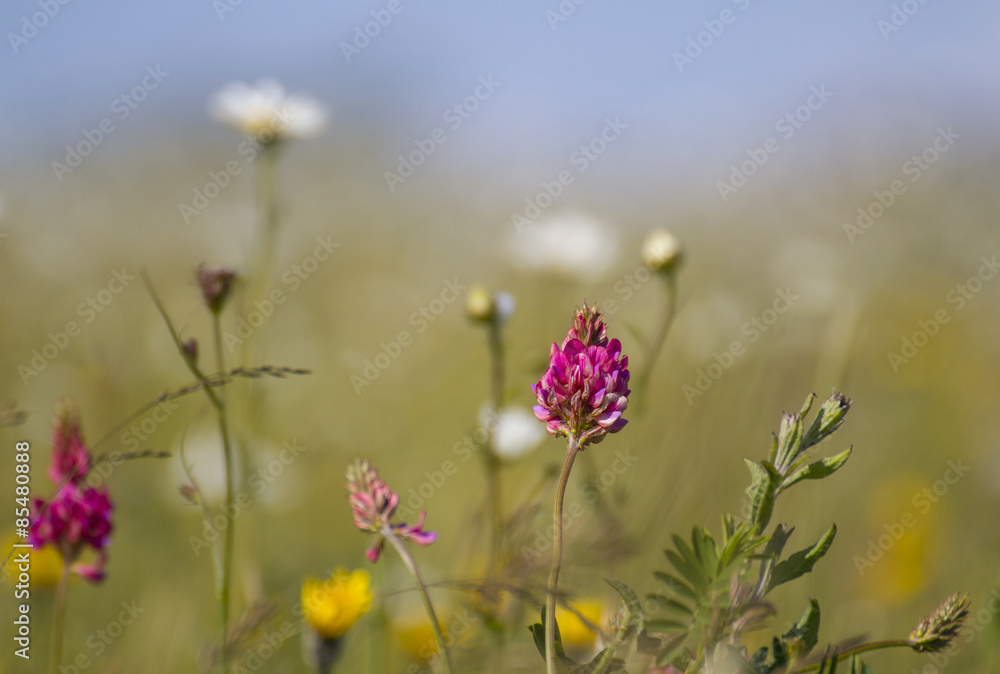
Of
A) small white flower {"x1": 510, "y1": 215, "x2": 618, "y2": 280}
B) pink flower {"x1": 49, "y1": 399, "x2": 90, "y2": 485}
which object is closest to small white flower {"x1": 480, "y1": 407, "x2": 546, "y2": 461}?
pink flower {"x1": 49, "y1": 399, "x2": 90, "y2": 485}

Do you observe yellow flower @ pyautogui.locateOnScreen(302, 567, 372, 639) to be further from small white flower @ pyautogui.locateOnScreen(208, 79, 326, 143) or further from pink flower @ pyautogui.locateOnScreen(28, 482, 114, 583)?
small white flower @ pyautogui.locateOnScreen(208, 79, 326, 143)

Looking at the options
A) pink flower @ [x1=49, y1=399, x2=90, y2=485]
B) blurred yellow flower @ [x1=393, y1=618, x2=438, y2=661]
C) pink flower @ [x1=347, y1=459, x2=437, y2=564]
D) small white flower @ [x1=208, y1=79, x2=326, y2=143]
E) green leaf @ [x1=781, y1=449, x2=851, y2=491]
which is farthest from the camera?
small white flower @ [x1=208, y1=79, x2=326, y2=143]

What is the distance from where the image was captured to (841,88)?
692 centimetres

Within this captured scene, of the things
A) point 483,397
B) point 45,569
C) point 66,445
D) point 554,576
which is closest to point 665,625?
point 554,576

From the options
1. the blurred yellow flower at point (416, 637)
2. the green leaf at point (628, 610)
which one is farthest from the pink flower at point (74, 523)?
the green leaf at point (628, 610)

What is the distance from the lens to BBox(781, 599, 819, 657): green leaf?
0.54m

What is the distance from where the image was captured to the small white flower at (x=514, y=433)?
131 centimetres

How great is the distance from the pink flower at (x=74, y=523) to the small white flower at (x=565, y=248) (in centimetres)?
161

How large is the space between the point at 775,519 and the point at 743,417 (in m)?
0.33

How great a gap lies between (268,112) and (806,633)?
1.96 m

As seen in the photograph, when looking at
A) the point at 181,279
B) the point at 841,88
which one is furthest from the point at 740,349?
the point at 841,88

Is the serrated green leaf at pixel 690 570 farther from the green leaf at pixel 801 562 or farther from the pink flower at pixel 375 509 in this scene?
the pink flower at pixel 375 509

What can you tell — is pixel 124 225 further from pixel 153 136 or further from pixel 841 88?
pixel 841 88

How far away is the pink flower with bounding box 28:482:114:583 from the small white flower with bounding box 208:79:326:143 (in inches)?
48.7
